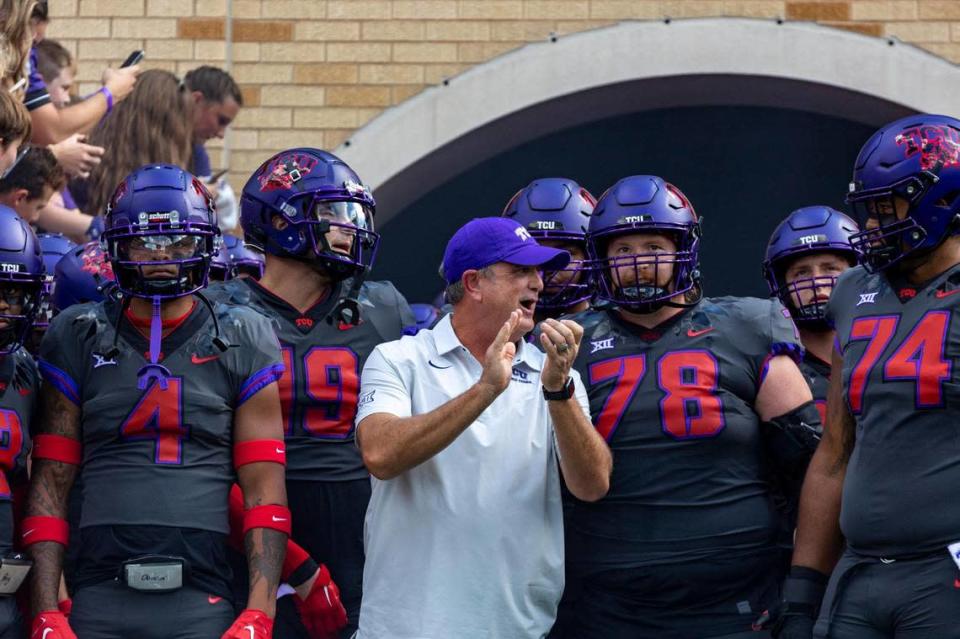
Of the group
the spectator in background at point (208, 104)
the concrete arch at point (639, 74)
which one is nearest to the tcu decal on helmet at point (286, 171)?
the spectator in background at point (208, 104)

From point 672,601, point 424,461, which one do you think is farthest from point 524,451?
point 672,601

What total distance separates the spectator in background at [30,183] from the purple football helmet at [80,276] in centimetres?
43

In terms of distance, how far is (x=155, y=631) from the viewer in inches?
154

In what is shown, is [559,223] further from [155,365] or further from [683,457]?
[155,365]

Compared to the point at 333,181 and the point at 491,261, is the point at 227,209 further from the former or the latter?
the point at 491,261

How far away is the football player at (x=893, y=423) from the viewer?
3.71 meters

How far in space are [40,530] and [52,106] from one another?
93.7 inches

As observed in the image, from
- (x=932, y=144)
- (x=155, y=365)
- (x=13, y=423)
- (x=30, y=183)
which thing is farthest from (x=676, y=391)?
(x=30, y=183)

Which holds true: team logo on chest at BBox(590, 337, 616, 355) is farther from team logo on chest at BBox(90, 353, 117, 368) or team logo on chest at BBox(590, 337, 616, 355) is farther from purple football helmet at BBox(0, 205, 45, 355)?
purple football helmet at BBox(0, 205, 45, 355)

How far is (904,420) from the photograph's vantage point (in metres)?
3.78

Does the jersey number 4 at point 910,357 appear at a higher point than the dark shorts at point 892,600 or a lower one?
higher

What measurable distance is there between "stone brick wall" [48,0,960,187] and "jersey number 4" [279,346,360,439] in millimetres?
3769

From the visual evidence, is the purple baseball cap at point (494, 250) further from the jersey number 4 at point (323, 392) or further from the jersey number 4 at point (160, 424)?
the jersey number 4 at point (160, 424)

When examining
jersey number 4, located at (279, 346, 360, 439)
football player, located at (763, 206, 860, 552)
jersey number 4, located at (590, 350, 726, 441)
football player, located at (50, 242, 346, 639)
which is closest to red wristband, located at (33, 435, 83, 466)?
football player, located at (50, 242, 346, 639)
